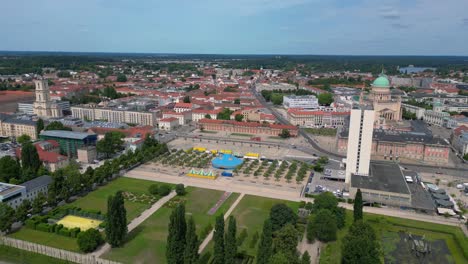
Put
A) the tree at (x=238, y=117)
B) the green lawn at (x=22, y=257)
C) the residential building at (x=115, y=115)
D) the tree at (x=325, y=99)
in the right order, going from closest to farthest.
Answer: the green lawn at (x=22, y=257)
the residential building at (x=115, y=115)
the tree at (x=238, y=117)
the tree at (x=325, y=99)

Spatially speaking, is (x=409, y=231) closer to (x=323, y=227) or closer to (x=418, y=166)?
(x=323, y=227)

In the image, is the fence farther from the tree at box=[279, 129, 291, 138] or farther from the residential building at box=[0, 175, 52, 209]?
the tree at box=[279, 129, 291, 138]

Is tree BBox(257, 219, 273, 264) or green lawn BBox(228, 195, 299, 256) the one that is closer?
tree BBox(257, 219, 273, 264)

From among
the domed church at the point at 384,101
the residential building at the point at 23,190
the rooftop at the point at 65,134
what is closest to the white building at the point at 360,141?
the residential building at the point at 23,190

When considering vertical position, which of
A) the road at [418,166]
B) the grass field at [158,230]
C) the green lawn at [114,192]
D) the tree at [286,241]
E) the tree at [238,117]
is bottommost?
the grass field at [158,230]

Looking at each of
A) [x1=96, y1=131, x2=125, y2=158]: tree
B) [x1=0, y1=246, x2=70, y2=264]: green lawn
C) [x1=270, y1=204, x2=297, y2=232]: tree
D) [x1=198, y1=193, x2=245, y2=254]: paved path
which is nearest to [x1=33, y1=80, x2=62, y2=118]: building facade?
[x1=96, y1=131, x2=125, y2=158]: tree

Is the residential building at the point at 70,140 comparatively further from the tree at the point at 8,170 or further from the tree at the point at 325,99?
the tree at the point at 325,99

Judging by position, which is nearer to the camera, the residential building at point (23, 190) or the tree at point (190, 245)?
the tree at point (190, 245)
